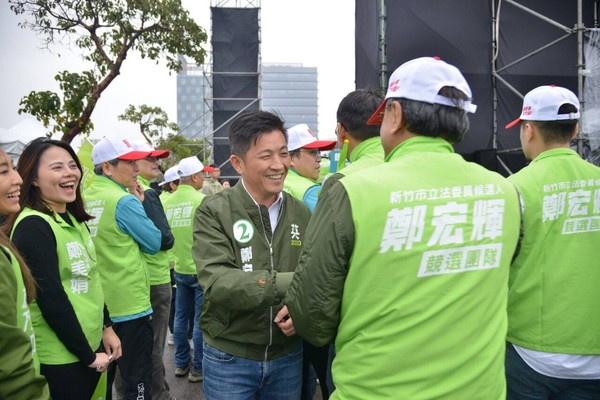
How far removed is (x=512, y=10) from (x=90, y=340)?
20.8 feet

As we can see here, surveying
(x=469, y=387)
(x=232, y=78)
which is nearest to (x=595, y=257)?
(x=469, y=387)

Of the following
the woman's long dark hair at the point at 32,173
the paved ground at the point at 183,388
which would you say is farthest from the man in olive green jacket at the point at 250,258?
the paved ground at the point at 183,388

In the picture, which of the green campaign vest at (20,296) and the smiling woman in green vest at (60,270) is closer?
the green campaign vest at (20,296)

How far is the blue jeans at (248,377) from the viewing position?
6.68 feet

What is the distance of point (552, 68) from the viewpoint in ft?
21.4

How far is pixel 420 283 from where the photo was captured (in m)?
1.38

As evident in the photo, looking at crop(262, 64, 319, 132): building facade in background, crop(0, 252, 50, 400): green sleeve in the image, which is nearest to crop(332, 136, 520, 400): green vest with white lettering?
crop(0, 252, 50, 400): green sleeve

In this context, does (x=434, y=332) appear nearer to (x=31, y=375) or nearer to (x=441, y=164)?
(x=441, y=164)

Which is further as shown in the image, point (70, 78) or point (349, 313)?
point (70, 78)

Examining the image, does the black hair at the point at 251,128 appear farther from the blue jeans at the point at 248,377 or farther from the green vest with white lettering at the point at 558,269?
the green vest with white lettering at the point at 558,269

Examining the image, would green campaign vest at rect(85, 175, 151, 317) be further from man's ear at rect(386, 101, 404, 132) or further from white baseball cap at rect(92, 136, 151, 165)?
man's ear at rect(386, 101, 404, 132)

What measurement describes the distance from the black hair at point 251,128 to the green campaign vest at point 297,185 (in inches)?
49.9

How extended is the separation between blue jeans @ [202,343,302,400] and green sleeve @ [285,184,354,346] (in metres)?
0.61

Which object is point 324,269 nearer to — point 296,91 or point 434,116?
point 434,116
